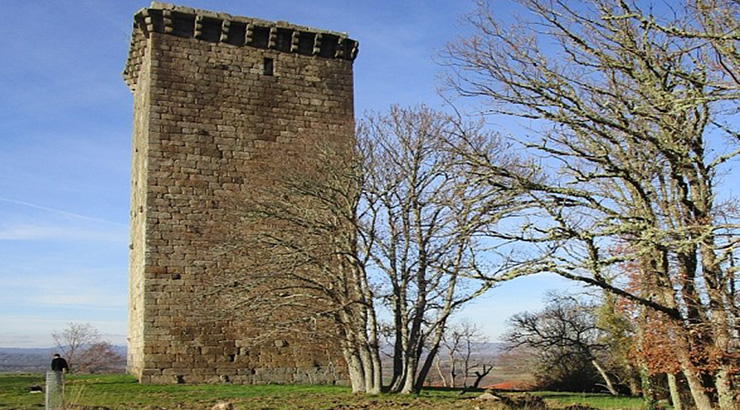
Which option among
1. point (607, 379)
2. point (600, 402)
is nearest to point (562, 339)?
point (607, 379)

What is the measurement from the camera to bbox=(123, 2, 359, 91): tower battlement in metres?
17.3

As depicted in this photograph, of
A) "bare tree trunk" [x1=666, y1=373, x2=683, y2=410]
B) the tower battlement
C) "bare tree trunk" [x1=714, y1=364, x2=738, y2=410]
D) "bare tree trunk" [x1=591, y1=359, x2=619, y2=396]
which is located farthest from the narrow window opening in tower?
"bare tree trunk" [x1=591, y1=359, x2=619, y2=396]

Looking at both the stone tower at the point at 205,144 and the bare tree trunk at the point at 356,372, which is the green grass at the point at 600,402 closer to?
the bare tree trunk at the point at 356,372

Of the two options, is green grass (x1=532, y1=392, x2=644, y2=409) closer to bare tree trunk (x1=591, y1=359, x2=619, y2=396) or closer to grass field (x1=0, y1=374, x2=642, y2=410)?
grass field (x1=0, y1=374, x2=642, y2=410)

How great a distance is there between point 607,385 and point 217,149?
1389 cm

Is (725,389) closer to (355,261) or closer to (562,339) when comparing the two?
(355,261)

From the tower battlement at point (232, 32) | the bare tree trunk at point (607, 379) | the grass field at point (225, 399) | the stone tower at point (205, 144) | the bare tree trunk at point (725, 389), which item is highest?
the tower battlement at point (232, 32)

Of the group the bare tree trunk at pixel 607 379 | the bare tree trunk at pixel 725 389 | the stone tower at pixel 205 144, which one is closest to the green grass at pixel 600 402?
the bare tree trunk at pixel 725 389

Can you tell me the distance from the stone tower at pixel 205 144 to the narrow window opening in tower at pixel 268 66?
50 mm


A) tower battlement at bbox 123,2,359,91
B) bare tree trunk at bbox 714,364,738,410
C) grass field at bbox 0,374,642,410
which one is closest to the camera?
bare tree trunk at bbox 714,364,738,410

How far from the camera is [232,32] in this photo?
17969mm

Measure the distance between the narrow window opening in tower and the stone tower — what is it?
0.05 m

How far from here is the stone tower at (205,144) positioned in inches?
628

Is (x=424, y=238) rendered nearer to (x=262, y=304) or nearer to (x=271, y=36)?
(x=262, y=304)
